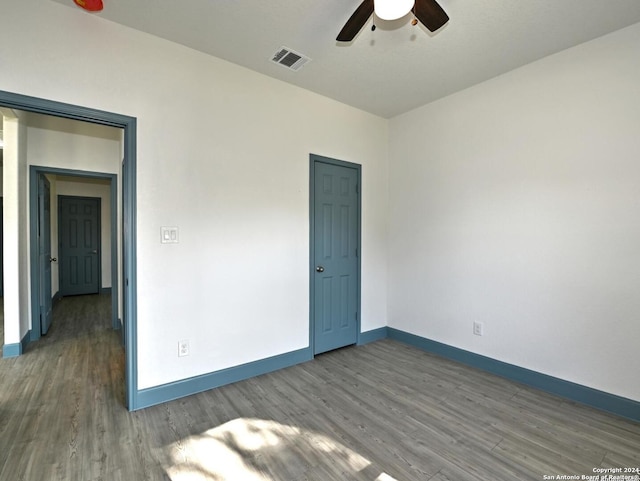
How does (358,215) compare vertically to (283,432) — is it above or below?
above

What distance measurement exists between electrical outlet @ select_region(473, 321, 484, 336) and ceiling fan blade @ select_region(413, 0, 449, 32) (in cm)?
275

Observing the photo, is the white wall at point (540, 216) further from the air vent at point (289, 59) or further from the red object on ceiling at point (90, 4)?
the red object on ceiling at point (90, 4)

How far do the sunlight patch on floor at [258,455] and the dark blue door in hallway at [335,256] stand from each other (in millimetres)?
1405

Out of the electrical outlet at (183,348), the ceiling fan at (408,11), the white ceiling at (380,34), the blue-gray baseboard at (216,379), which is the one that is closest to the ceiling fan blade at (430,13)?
the ceiling fan at (408,11)

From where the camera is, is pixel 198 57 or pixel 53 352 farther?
pixel 53 352

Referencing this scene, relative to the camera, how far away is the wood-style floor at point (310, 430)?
71.1 inches

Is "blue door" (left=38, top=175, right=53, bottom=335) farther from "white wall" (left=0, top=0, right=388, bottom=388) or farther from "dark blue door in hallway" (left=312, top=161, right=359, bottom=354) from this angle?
"dark blue door in hallway" (left=312, top=161, right=359, bottom=354)

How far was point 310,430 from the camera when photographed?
2170 mm

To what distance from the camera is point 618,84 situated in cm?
235

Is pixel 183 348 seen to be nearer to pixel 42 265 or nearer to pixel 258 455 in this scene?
pixel 258 455

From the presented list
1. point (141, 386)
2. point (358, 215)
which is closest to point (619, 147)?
point (358, 215)

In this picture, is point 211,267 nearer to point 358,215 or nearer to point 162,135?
point 162,135

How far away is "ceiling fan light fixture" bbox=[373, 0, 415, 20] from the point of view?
1558 millimetres

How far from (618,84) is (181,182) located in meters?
3.58
